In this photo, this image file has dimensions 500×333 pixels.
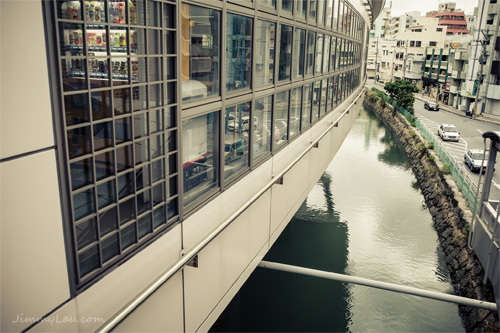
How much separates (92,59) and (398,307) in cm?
1338

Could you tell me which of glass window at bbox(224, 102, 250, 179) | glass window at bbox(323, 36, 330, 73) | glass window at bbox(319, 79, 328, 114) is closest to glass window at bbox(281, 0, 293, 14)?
glass window at bbox(224, 102, 250, 179)

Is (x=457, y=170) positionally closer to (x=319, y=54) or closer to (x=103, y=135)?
(x=319, y=54)

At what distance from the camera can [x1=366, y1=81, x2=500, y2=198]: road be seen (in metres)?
27.8

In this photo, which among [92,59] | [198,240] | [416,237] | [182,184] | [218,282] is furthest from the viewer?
[416,237]

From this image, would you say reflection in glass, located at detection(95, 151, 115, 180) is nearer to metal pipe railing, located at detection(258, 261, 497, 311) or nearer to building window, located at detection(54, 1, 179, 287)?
building window, located at detection(54, 1, 179, 287)

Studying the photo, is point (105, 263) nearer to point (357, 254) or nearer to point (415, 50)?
point (357, 254)

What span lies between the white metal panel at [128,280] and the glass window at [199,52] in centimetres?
143

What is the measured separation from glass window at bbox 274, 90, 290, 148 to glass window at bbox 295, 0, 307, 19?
144cm

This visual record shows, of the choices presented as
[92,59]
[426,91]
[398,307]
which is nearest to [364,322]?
[398,307]

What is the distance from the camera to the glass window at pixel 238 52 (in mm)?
5020

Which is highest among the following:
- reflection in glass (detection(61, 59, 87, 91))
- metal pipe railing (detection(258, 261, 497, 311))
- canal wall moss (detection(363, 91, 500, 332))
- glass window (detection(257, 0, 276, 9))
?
glass window (detection(257, 0, 276, 9))

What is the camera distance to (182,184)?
13.6 feet

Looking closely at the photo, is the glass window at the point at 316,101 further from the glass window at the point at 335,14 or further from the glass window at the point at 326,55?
the glass window at the point at 335,14

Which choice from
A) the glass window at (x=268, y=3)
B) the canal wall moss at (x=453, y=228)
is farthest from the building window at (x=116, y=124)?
the canal wall moss at (x=453, y=228)
